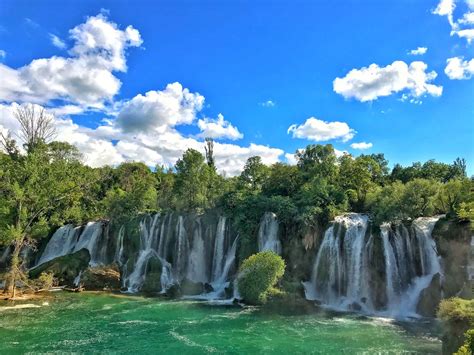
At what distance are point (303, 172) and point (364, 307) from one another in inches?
648

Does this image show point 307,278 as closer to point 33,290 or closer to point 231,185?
point 231,185

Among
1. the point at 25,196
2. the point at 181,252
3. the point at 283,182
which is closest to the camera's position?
the point at 25,196

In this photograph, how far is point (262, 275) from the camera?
2738 cm

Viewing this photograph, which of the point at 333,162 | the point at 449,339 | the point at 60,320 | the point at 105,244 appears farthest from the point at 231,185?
the point at 449,339

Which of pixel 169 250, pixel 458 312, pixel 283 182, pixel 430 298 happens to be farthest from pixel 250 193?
pixel 458 312

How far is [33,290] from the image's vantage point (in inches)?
1244

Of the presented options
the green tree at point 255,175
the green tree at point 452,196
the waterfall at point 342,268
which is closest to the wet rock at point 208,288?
the waterfall at point 342,268

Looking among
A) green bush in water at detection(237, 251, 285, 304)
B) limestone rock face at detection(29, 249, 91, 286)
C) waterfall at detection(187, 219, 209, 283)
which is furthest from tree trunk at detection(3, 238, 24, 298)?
green bush in water at detection(237, 251, 285, 304)

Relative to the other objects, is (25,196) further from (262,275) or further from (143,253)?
(262,275)

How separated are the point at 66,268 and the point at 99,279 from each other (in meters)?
3.99

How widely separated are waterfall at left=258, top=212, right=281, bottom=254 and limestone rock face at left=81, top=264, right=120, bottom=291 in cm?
1223

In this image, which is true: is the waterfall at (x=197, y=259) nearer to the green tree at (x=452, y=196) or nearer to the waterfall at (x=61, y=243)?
the waterfall at (x=61, y=243)

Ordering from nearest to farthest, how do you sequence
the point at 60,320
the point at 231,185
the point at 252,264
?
the point at 60,320
the point at 252,264
the point at 231,185

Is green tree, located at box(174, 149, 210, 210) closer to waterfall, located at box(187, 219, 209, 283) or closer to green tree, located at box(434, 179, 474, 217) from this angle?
waterfall, located at box(187, 219, 209, 283)
